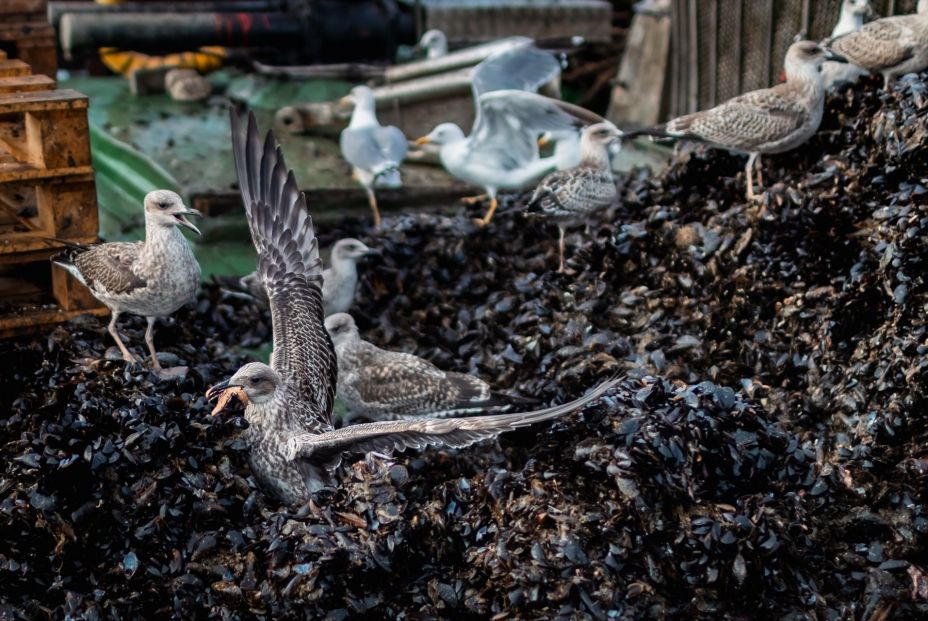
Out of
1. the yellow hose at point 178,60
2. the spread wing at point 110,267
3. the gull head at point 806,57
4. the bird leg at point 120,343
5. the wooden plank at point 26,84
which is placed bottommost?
the bird leg at point 120,343

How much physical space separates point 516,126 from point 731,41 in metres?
2.28

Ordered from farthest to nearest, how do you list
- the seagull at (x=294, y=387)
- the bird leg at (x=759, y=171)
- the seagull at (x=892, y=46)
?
the bird leg at (x=759, y=171) → the seagull at (x=892, y=46) → the seagull at (x=294, y=387)

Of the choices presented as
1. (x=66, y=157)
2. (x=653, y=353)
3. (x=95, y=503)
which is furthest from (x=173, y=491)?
(x=653, y=353)

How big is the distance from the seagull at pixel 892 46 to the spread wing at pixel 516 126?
1726mm

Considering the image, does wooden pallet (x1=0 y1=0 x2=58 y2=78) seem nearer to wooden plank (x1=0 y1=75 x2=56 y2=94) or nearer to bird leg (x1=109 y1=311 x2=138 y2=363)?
wooden plank (x1=0 y1=75 x2=56 y2=94)

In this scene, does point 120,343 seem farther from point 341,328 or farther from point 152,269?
point 341,328

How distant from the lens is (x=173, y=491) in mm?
4941

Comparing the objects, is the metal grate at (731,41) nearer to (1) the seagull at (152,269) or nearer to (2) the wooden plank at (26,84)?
(1) the seagull at (152,269)

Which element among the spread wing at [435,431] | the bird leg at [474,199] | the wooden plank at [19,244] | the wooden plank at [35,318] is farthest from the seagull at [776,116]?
the wooden plank at [19,244]

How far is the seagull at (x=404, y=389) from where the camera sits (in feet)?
19.0

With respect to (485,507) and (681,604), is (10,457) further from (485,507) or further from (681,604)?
(681,604)

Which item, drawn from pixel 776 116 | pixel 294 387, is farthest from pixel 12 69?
pixel 776 116

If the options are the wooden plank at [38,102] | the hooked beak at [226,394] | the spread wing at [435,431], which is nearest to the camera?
the spread wing at [435,431]

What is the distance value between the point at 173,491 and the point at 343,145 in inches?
161
